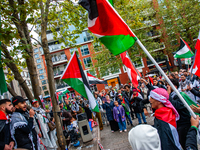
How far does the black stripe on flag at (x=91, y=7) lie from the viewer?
275cm

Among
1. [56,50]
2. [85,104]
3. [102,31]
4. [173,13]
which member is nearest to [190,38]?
[173,13]

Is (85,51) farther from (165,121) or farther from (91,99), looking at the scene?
(165,121)

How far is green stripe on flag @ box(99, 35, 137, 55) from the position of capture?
2733 mm

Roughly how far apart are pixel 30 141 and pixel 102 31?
9.60 feet

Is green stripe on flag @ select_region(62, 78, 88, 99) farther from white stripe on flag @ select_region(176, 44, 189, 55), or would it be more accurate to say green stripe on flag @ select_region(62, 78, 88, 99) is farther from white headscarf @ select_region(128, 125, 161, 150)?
white stripe on flag @ select_region(176, 44, 189, 55)

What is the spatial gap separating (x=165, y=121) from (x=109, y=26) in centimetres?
188

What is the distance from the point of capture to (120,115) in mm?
7371

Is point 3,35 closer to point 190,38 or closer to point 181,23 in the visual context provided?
point 181,23

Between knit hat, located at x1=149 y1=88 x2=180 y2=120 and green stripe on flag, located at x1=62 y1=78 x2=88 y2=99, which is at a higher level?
green stripe on flag, located at x1=62 y1=78 x2=88 y2=99

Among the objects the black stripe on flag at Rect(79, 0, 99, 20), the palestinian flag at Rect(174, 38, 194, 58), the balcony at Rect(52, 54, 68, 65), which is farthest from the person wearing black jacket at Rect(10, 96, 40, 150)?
the balcony at Rect(52, 54, 68, 65)

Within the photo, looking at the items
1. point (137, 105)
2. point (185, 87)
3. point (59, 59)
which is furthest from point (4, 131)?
point (59, 59)

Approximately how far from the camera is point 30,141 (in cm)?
357

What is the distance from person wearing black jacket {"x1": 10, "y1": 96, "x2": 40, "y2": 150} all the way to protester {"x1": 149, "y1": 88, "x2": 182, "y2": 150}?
271cm

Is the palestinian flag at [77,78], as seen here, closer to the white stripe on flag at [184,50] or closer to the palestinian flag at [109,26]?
the palestinian flag at [109,26]
